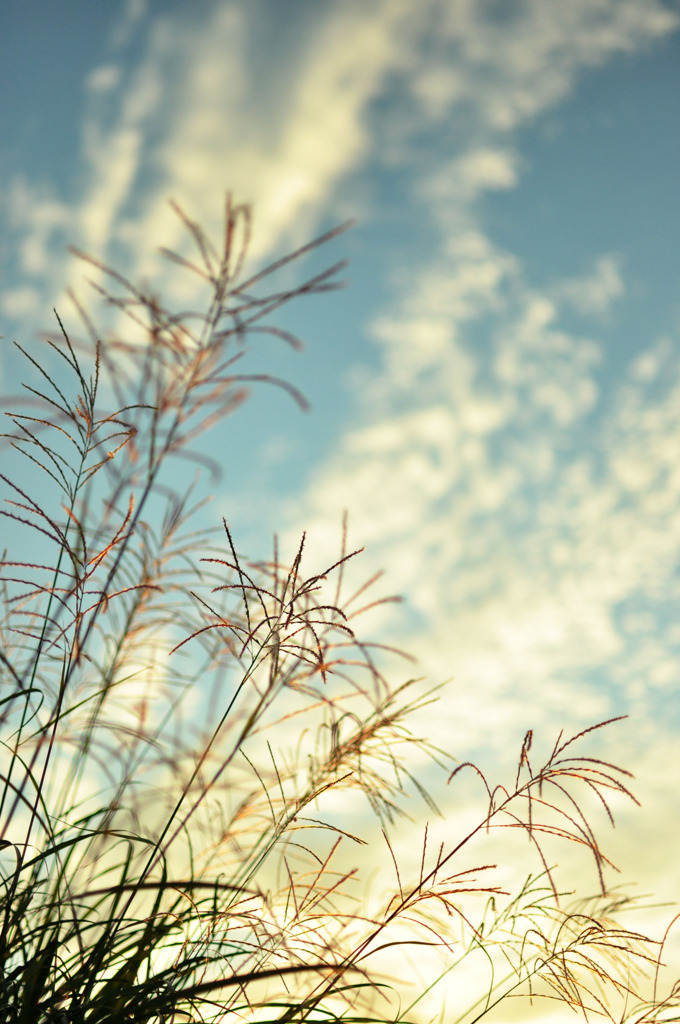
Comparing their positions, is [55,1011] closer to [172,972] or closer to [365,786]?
[172,972]

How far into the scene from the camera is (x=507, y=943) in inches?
69.9

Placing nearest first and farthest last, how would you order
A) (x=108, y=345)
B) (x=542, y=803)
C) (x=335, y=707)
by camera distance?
1. (x=542, y=803)
2. (x=335, y=707)
3. (x=108, y=345)

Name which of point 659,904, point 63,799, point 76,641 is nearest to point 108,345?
point 76,641

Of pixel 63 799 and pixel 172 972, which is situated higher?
pixel 63 799

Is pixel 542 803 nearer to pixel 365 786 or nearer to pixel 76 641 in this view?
pixel 365 786

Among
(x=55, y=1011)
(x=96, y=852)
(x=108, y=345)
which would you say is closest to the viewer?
(x=55, y=1011)

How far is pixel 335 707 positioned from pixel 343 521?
0.46 meters

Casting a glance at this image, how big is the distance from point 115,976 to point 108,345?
5.56 ft

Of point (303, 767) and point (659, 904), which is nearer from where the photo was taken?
point (659, 904)

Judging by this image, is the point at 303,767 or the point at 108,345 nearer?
the point at 303,767

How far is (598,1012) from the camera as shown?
1.70 meters

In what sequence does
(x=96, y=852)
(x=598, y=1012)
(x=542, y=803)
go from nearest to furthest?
(x=542, y=803), (x=598, y=1012), (x=96, y=852)

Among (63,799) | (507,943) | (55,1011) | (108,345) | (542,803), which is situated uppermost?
(108,345)

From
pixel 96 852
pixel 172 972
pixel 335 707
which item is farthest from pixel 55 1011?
pixel 335 707
